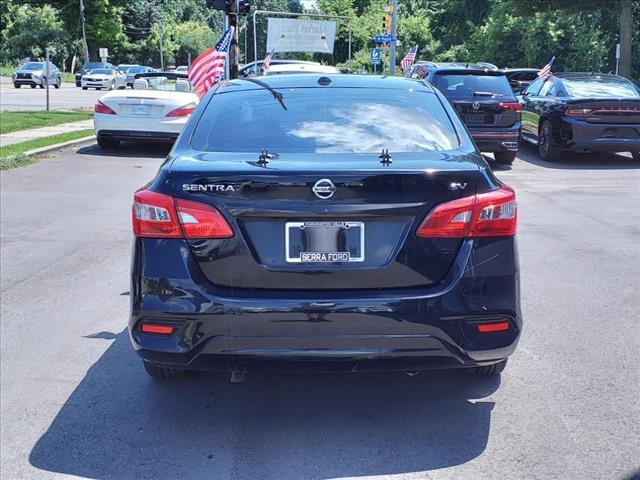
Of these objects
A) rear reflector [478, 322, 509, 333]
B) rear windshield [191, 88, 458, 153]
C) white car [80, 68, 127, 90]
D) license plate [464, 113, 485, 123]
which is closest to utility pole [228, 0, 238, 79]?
license plate [464, 113, 485, 123]

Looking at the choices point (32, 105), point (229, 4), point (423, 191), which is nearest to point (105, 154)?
point (229, 4)

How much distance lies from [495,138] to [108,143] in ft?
24.4

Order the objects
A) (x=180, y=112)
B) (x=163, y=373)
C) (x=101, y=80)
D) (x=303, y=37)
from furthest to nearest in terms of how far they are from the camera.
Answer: (x=303, y=37), (x=101, y=80), (x=180, y=112), (x=163, y=373)

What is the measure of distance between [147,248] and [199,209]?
32cm

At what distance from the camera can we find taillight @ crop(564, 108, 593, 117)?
45.2 feet

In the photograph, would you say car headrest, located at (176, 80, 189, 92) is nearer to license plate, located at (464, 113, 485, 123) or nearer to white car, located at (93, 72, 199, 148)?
white car, located at (93, 72, 199, 148)

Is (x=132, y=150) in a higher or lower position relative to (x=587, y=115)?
lower

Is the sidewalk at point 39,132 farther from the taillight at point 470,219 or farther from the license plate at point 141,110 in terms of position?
the taillight at point 470,219

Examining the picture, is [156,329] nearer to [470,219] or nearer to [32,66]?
[470,219]

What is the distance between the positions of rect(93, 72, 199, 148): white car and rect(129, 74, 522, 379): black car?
11.1 m

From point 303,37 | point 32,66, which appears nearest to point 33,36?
point 303,37

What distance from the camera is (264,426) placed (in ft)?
13.0

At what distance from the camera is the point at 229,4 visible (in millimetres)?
16172

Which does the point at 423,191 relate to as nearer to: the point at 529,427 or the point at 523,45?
the point at 529,427
